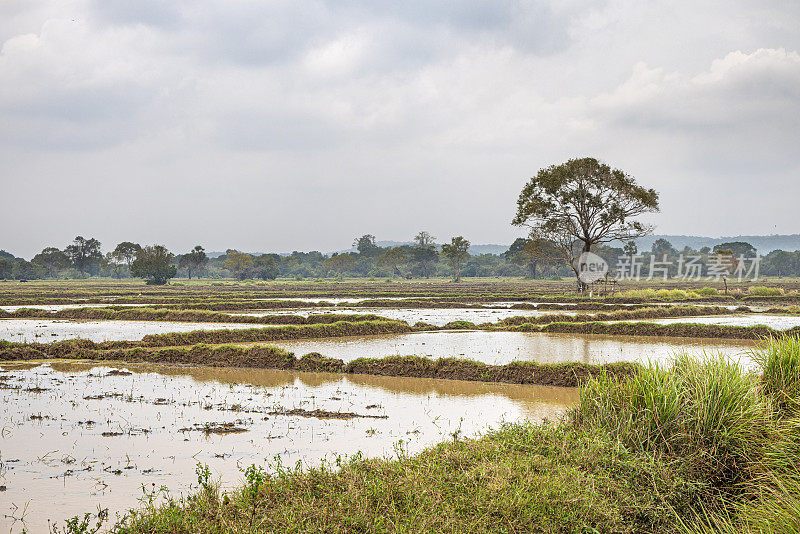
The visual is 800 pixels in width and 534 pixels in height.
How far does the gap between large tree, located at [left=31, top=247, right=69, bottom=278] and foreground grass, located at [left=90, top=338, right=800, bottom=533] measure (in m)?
144

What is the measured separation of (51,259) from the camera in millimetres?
132625

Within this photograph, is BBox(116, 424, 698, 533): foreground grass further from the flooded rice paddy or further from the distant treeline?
the distant treeline

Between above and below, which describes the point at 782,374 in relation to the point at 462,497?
above

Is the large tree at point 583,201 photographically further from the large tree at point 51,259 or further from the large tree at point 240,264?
the large tree at point 51,259

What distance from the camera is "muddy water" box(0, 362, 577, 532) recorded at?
7.65 m

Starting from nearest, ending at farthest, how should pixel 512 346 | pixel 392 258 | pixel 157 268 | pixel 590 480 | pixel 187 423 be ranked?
pixel 590 480
pixel 187 423
pixel 512 346
pixel 157 268
pixel 392 258

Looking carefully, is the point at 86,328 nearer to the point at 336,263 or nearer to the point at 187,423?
the point at 187,423

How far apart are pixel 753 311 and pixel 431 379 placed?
90.0 feet

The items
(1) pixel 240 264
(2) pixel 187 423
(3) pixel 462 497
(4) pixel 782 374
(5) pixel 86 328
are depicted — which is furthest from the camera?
(1) pixel 240 264

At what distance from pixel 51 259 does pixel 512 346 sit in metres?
137

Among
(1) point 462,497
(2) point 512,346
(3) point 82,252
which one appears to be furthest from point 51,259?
(1) point 462,497

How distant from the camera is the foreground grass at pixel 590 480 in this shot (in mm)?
5598

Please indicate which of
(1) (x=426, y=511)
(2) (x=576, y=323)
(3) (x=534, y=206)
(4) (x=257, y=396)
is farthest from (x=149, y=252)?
(1) (x=426, y=511)

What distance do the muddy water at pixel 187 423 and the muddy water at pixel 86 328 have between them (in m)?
7.44
